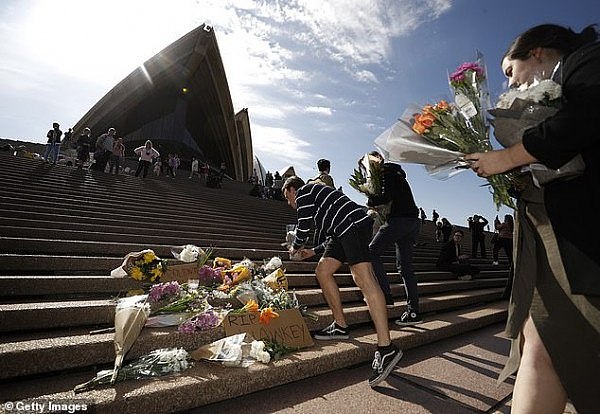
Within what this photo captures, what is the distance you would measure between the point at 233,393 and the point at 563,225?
2.03 metres

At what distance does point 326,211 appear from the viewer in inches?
122

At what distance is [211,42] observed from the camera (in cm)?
3139

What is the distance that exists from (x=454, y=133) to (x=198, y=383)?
2.01 m

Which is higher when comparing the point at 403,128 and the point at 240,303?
the point at 403,128

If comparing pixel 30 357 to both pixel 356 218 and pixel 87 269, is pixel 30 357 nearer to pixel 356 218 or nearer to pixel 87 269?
pixel 87 269

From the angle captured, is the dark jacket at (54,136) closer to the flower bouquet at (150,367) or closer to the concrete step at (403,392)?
the flower bouquet at (150,367)

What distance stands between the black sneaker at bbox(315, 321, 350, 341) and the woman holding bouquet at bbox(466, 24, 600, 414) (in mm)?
2103

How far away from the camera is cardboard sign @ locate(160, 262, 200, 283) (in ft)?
11.2

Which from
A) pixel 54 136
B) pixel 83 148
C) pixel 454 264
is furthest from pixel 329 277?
pixel 83 148

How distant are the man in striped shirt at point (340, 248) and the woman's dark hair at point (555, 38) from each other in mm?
1815

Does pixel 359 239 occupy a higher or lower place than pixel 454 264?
higher

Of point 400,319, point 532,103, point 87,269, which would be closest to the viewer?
point 532,103

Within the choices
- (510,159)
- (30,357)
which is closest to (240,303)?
(30,357)

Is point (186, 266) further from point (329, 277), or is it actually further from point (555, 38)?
point (555, 38)
